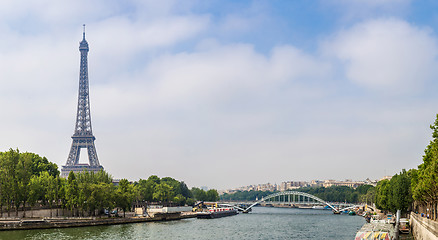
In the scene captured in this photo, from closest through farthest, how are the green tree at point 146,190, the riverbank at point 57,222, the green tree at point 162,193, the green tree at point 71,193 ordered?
the riverbank at point 57,222
the green tree at point 71,193
the green tree at point 146,190
the green tree at point 162,193

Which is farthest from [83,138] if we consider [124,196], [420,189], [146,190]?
[420,189]

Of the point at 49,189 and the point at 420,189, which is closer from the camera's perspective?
the point at 420,189

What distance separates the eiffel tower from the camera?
125406 millimetres

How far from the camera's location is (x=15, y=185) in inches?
2297

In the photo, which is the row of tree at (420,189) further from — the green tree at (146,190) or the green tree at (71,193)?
the green tree at (146,190)

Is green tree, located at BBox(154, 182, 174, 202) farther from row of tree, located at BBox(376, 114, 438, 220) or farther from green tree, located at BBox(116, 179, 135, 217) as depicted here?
row of tree, located at BBox(376, 114, 438, 220)

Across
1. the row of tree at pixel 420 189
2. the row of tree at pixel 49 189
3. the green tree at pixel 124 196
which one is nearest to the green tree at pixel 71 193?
the row of tree at pixel 49 189

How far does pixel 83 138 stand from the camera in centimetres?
12962

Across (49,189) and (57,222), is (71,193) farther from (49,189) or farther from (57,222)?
(57,222)

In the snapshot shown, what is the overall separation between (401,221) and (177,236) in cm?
2734

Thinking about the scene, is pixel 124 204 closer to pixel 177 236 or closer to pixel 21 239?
pixel 177 236

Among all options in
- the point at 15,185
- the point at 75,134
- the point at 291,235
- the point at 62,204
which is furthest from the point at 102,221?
the point at 75,134

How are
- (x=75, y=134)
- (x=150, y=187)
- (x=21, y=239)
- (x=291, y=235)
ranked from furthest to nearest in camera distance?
(x=75, y=134)
(x=150, y=187)
(x=291, y=235)
(x=21, y=239)

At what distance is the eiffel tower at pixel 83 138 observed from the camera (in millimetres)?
125406
